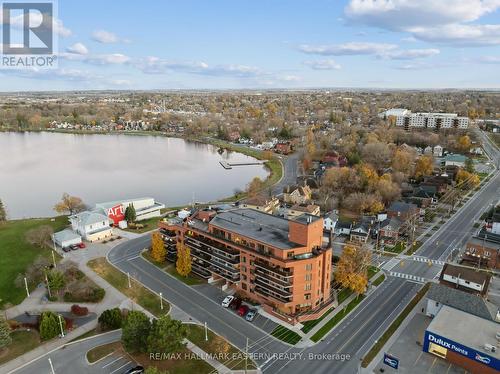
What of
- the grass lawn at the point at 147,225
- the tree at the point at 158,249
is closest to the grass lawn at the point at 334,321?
the tree at the point at 158,249

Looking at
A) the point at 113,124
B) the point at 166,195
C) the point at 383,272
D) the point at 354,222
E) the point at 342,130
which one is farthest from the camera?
the point at 113,124

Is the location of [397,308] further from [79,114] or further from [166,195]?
[79,114]

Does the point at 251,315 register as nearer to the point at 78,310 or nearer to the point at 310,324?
the point at 310,324

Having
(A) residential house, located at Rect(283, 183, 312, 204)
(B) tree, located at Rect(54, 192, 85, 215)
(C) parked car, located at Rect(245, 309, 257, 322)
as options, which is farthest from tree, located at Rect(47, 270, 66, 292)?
(A) residential house, located at Rect(283, 183, 312, 204)

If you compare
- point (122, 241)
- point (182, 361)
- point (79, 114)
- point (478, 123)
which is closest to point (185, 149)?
point (122, 241)

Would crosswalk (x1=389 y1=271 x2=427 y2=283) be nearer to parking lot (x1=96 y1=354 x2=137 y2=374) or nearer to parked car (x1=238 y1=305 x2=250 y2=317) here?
parked car (x1=238 y1=305 x2=250 y2=317)

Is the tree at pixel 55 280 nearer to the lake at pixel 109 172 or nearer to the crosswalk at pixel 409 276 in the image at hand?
the lake at pixel 109 172
